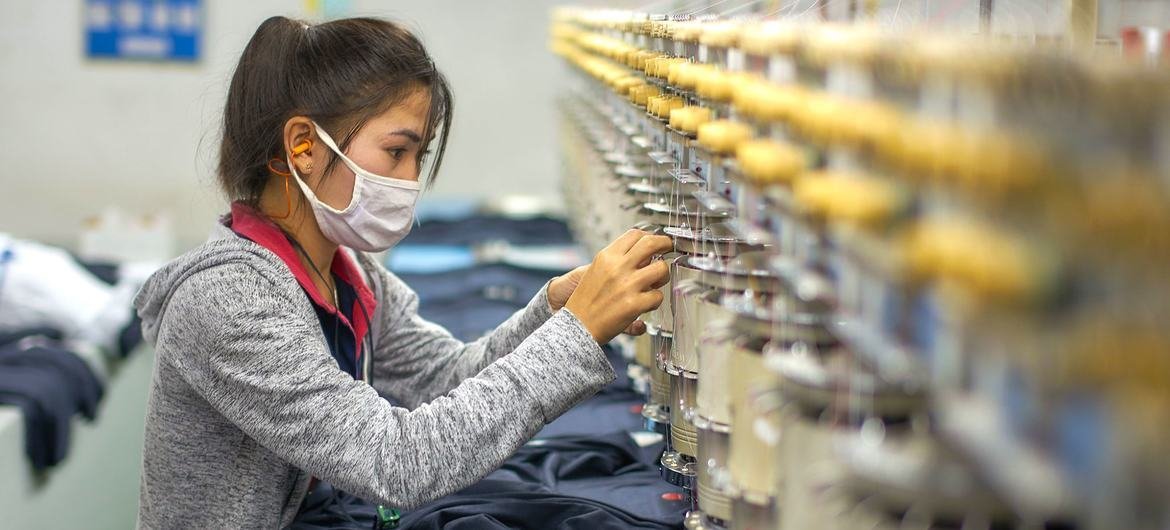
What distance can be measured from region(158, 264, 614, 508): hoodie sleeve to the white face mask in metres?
0.22

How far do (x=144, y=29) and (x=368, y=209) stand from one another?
197 inches

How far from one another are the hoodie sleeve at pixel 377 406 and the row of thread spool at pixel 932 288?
0.27m

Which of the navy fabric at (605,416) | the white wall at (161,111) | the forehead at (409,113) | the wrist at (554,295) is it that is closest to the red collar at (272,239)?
the forehead at (409,113)

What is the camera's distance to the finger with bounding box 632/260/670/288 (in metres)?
1.60

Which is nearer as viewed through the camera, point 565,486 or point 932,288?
point 932,288

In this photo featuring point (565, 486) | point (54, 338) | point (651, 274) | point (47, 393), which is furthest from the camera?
point (54, 338)

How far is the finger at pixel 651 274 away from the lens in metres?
1.60

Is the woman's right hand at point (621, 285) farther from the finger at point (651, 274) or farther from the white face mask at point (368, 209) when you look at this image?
the white face mask at point (368, 209)

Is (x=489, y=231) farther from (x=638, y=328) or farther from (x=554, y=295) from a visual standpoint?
(x=638, y=328)

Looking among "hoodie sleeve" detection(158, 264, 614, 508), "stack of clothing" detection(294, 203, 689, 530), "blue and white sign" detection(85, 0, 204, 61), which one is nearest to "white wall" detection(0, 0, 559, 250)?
"blue and white sign" detection(85, 0, 204, 61)

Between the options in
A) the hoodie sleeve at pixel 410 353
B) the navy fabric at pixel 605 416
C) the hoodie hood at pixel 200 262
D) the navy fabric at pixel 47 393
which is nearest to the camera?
the hoodie hood at pixel 200 262

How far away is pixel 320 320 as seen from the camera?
187 centimetres

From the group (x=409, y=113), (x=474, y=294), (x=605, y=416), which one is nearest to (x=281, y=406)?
(x=409, y=113)

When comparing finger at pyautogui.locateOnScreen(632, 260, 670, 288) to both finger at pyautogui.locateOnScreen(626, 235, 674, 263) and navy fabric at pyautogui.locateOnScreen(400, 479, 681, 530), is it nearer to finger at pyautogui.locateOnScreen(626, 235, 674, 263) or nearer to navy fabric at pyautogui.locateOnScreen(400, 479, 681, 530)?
finger at pyautogui.locateOnScreen(626, 235, 674, 263)
